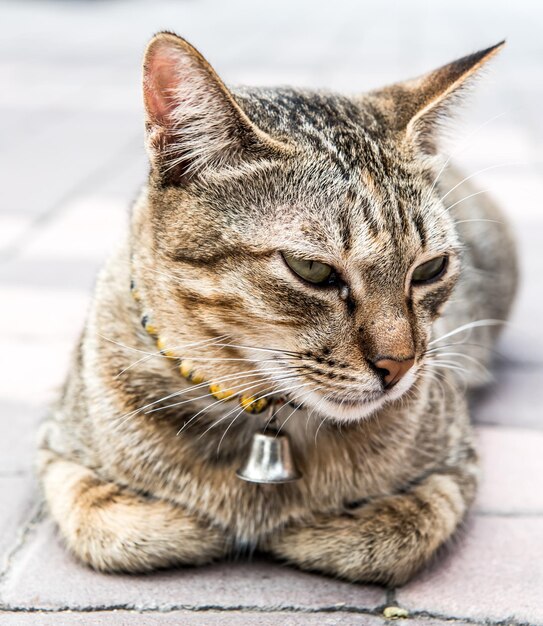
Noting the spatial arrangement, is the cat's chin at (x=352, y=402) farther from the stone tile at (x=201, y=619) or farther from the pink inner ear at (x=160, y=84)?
the pink inner ear at (x=160, y=84)

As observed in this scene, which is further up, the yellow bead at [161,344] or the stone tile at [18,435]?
the yellow bead at [161,344]

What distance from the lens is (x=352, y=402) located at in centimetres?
230

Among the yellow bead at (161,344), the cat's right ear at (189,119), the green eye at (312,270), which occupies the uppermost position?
the cat's right ear at (189,119)

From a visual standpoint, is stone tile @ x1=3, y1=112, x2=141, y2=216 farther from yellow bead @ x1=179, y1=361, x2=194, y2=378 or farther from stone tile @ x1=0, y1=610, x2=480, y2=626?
stone tile @ x1=0, y1=610, x2=480, y2=626

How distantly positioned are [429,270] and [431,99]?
0.48 metres

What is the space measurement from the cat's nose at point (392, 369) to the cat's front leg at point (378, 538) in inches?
16.9

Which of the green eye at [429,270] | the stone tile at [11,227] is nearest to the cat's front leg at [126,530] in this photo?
the green eye at [429,270]

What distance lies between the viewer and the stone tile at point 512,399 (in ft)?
11.2

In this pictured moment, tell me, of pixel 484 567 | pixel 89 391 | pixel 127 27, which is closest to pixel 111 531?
pixel 89 391

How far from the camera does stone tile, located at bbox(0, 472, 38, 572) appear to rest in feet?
8.59

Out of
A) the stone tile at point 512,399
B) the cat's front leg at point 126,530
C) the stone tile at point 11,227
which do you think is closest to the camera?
the cat's front leg at point 126,530

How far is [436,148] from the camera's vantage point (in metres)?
2.69

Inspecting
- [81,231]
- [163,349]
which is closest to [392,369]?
[163,349]

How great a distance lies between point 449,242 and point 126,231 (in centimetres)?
95
